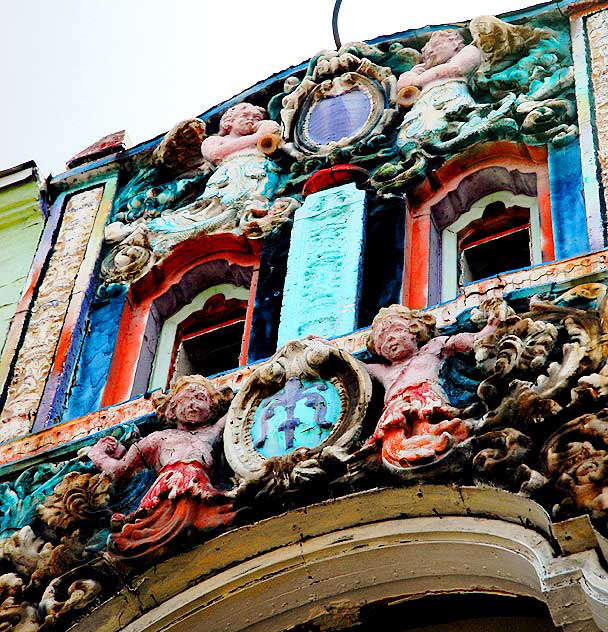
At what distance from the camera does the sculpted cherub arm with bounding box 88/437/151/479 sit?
1088 centimetres

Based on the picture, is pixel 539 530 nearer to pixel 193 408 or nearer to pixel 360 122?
pixel 193 408

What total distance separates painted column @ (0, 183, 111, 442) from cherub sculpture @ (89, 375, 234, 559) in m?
1.45

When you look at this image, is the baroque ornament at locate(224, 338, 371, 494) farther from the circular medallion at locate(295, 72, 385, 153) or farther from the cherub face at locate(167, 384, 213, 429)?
the circular medallion at locate(295, 72, 385, 153)

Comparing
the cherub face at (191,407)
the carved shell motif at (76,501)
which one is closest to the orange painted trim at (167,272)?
the cherub face at (191,407)

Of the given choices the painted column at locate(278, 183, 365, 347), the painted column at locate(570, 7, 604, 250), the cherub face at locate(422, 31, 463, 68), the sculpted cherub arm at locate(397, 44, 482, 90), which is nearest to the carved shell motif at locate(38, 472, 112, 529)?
the painted column at locate(278, 183, 365, 347)

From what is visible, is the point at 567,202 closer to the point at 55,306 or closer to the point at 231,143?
the point at 231,143

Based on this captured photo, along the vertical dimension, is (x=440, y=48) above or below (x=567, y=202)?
above

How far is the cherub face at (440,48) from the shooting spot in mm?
13766

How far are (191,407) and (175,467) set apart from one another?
54 cm

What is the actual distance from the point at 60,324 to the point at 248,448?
Result: 324 cm

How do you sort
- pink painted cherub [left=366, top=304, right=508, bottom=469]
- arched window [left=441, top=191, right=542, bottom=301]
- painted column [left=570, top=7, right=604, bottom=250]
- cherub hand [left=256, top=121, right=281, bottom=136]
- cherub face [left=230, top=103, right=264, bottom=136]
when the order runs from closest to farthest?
pink painted cherub [left=366, top=304, right=508, bottom=469] < painted column [left=570, top=7, right=604, bottom=250] < arched window [left=441, top=191, right=542, bottom=301] < cherub hand [left=256, top=121, right=281, bottom=136] < cherub face [left=230, top=103, right=264, bottom=136]

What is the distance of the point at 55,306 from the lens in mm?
13461

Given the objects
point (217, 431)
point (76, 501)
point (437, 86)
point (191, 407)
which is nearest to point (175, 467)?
point (217, 431)

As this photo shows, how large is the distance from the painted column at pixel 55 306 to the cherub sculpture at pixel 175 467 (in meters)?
1.45
